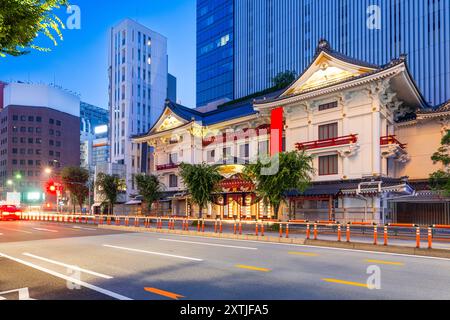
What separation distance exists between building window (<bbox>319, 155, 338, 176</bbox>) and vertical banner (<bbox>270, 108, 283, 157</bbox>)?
4.07 m

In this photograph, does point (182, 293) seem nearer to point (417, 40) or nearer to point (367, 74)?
point (367, 74)

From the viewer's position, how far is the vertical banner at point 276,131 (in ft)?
99.2

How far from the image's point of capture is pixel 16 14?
7309 millimetres

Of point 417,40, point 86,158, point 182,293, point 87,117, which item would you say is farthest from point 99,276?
point 87,117

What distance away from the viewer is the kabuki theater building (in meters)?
24.3

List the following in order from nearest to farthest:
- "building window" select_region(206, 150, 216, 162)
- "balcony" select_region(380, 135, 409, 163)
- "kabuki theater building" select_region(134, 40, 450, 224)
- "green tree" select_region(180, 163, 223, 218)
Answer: "kabuki theater building" select_region(134, 40, 450, 224)
"balcony" select_region(380, 135, 409, 163)
"green tree" select_region(180, 163, 223, 218)
"building window" select_region(206, 150, 216, 162)

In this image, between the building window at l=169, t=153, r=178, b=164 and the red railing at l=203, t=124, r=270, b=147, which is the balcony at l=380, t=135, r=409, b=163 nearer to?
the red railing at l=203, t=124, r=270, b=147

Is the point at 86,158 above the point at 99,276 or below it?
above

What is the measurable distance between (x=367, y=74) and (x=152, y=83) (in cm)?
6933

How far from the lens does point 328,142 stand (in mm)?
26609

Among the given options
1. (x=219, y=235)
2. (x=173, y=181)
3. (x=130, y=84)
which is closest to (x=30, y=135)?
(x=130, y=84)

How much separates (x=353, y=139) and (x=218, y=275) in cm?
2004

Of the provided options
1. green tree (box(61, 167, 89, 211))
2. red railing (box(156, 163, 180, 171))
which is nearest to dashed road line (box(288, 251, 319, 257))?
red railing (box(156, 163, 180, 171))

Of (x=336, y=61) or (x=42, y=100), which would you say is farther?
(x=42, y=100)
